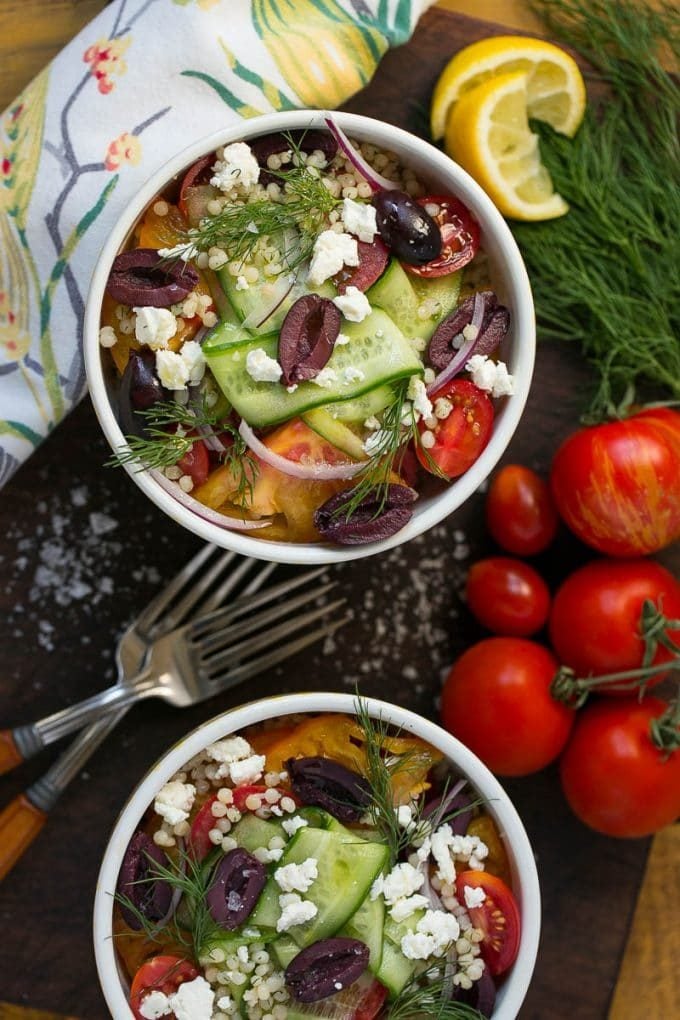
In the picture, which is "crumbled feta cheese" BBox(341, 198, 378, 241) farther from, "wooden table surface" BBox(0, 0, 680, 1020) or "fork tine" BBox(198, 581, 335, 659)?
"fork tine" BBox(198, 581, 335, 659)

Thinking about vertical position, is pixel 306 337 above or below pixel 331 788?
above

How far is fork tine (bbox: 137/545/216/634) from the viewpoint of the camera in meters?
1.94

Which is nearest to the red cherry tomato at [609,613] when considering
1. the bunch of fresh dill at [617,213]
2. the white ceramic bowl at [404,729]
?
the bunch of fresh dill at [617,213]

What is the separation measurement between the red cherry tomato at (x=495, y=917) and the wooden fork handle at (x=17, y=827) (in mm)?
779

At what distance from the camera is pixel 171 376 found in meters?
1.46

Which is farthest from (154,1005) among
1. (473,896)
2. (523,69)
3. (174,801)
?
(523,69)

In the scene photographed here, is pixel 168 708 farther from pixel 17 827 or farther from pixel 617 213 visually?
pixel 617 213

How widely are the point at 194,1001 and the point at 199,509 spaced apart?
0.72 meters

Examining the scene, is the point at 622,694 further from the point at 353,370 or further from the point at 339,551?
the point at 353,370

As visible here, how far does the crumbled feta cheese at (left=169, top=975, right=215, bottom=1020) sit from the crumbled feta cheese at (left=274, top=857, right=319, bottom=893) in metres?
0.19

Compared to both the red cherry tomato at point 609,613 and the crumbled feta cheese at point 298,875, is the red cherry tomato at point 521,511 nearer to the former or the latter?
the red cherry tomato at point 609,613

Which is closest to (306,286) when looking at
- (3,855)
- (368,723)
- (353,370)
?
(353,370)

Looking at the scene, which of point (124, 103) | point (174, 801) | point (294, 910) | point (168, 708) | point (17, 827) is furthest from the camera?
point (168, 708)

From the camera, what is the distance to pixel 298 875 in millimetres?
1523
